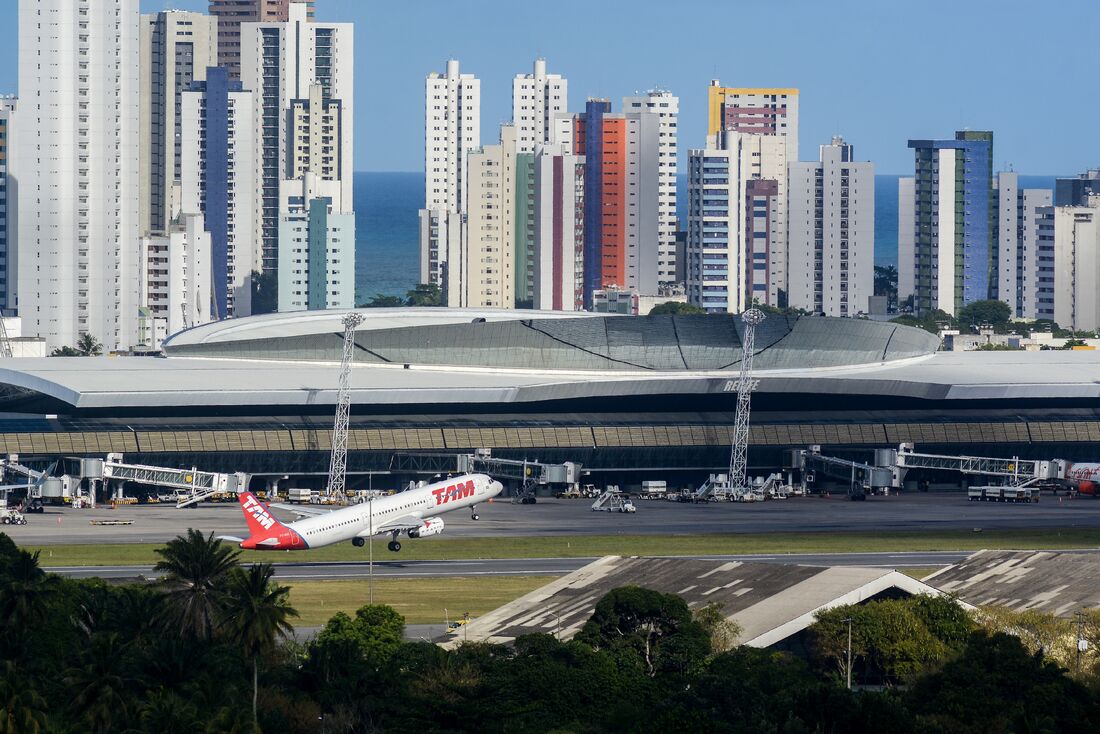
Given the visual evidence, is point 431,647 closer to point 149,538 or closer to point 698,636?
point 698,636

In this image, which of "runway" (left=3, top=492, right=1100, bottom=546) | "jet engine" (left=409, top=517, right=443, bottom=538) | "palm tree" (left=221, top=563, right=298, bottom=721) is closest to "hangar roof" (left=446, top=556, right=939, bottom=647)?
"palm tree" (left=221, top=563, right=298, bottom=721)

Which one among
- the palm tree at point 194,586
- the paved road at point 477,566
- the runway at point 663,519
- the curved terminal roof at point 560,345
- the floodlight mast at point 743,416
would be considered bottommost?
the paved road at point 477,566

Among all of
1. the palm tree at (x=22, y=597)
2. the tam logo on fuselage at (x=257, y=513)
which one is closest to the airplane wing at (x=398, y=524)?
the tam logo on fuselage at (x=257, y=513)

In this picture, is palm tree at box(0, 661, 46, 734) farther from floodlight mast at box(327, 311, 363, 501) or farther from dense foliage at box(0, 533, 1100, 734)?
floodlight mast at box(327, 311, 363, 501)

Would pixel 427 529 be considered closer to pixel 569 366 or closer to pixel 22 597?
pixel 22 597

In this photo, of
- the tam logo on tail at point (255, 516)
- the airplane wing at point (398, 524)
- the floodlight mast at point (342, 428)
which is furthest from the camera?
the floodlight mast at point (342, 428)

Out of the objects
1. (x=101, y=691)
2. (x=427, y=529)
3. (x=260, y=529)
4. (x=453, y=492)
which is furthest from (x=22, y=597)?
(x=453, y=492)

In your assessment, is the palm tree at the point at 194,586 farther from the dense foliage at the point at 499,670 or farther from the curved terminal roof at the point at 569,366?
the curved terminal roof at the point at 569,366

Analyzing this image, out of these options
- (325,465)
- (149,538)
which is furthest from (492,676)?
(325,465)
